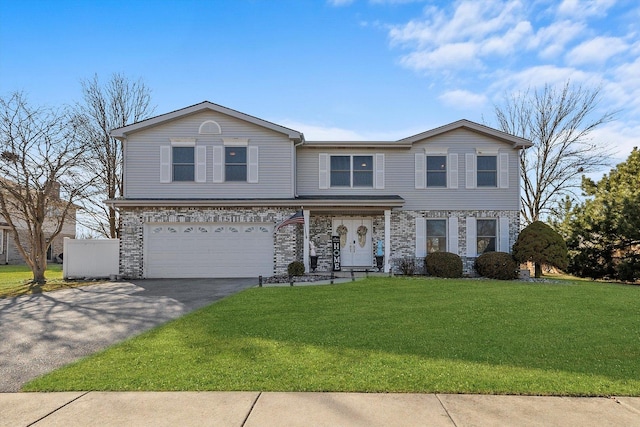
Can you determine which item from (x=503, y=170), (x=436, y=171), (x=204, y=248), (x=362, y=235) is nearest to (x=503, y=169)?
Answer: (x=503, y=170)

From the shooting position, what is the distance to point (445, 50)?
45.3ft

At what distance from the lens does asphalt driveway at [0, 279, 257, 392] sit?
18.9 feet

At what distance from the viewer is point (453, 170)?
17859 mm

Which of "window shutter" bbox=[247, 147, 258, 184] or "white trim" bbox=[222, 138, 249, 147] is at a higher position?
"white trim" bbox=[222, 138, 249, 147]

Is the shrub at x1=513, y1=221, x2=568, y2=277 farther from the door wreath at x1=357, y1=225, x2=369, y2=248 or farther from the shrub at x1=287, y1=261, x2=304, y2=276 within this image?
the shrub at x1=287, y1=261, x2=304, y2=276

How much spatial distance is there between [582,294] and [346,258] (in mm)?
8863

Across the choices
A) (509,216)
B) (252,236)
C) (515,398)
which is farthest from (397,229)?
(515,398)

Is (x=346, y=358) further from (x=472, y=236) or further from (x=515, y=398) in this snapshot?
(x=472, y=236)

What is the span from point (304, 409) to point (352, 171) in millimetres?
14534

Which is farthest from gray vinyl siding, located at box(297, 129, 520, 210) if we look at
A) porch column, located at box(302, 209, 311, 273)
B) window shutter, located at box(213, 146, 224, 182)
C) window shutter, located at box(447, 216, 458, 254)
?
window shutter, located at box(213, 146, 224, 182)

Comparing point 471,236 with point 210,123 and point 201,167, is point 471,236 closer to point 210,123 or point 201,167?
point 201,167

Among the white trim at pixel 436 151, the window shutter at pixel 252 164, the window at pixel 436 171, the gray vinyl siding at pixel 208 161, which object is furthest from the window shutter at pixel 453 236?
the window shutter at pixel 252 164

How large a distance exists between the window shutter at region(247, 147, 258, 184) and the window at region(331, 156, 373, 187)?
3.27m

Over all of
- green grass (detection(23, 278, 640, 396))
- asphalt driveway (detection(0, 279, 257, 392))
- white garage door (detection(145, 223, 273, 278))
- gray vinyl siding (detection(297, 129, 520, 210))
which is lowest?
asphalt driveway (detection(0, 279, 257, 392))
